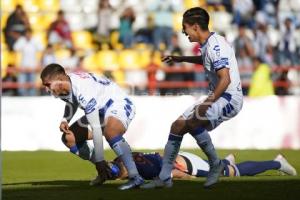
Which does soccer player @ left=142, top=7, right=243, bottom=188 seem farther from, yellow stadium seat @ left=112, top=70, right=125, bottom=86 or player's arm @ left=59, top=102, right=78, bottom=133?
yellow stadium seat @ left=112, top=70, right=125, bottom=86

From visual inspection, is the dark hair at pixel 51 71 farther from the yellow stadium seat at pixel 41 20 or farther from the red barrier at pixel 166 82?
the yellow stadium seat at pixel 41 20

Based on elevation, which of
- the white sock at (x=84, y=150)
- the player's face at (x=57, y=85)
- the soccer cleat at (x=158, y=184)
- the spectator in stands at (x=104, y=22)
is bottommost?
the soccer cleat at (x=158, y=184)

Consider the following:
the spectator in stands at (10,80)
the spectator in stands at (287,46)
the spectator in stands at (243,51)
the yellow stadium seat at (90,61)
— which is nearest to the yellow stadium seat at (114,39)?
the yellow stadium seat at (90,61)

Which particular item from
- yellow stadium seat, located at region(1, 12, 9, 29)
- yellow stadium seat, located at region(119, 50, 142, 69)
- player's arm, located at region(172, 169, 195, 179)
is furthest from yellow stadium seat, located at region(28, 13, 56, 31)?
player's arm, located at region(172, 169, 195, 179)

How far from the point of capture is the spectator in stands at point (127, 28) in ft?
75.2

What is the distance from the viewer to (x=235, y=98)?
1001 cm

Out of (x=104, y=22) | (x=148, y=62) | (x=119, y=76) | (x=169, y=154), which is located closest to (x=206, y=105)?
(x=169, y=154)

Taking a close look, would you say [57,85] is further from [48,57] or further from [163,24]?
[163,24]

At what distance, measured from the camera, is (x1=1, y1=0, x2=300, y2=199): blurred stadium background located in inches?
740

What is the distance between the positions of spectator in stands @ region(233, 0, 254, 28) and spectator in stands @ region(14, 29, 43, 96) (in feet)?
17.7

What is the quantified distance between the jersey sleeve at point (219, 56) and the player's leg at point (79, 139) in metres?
1.79

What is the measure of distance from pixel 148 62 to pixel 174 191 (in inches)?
518

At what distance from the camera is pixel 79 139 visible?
35.0 feet

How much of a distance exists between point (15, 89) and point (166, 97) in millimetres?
3674
